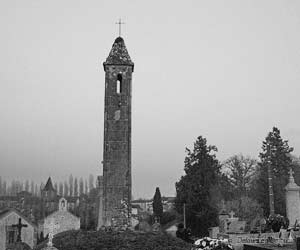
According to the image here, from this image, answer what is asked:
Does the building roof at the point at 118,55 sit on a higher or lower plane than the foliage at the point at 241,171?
higher

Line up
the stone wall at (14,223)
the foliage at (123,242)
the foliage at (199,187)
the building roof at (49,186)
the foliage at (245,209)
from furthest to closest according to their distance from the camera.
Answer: the building roof at (49,186), the foliage at (199,187), the foliage at (245,209), the stone wall at (14,223), the foliage at (123,242)

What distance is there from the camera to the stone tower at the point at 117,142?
19.3 metres

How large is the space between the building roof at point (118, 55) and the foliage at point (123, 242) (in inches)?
366

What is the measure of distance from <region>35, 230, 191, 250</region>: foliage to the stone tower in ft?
11.8

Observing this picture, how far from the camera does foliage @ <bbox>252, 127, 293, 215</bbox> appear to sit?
38.5 meters

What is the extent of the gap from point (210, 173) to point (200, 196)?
2631 millimetres

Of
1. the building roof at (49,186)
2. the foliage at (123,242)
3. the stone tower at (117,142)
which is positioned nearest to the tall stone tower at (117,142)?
the stone tower at (117,142)

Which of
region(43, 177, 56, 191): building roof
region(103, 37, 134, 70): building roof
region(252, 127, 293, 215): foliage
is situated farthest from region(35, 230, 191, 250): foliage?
region(43, 177, 56, 191): building roof

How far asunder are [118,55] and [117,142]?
4894mm

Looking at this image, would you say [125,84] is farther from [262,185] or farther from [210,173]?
[262,185]

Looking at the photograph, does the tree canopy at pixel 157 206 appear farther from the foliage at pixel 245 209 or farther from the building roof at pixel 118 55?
the building roof at pixel 118 55

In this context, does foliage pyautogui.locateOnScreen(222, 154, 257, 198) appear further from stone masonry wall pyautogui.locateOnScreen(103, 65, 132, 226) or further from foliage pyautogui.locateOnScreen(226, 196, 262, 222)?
stone masonry wall pyautogui.locateOnScreen(103, 65, 132, 226)

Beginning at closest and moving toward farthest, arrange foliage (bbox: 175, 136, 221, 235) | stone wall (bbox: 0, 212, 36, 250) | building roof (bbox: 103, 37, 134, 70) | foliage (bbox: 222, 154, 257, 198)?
building roof (bbox: 103, 37, 134, 70) < stone wall (bbox: 0, 212, 36, 250) < foliage (bbox: 175, 136, 221, 235) < foliage (bbox: 222, 154, 257, 198)

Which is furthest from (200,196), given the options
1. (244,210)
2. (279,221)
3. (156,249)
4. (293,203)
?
(156,249)
